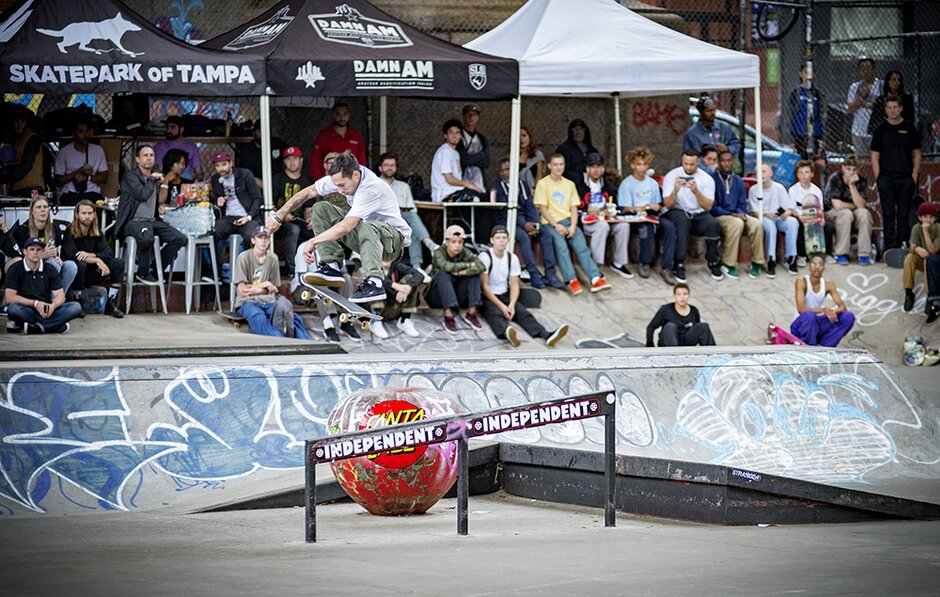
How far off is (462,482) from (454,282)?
8.23 m

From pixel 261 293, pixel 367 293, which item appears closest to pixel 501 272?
pixel 261 293

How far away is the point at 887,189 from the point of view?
18.4 m

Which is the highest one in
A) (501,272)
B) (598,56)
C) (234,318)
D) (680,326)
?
(598,56)

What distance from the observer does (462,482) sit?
7543 millimetres

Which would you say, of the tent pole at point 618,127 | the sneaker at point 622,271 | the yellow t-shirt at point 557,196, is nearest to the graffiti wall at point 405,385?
the yellow t-shirt at point 557,196

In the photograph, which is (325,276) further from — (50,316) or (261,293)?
(50,316)

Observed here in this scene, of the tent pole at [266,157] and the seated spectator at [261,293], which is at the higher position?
the tent pole at [266,157]

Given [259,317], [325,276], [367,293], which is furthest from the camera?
[259,317]

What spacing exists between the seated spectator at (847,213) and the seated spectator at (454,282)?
18.0ft

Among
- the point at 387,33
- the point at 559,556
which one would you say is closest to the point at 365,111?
the point at 387,33

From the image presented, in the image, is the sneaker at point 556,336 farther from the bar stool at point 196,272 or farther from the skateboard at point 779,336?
the bar stool at point 196,272

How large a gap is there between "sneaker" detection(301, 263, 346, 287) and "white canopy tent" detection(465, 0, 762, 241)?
4.97 meters

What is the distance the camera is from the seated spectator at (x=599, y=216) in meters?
17.3

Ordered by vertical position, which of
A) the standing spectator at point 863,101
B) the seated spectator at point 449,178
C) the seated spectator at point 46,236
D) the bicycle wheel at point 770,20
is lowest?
the seated spectator at point 46,236
